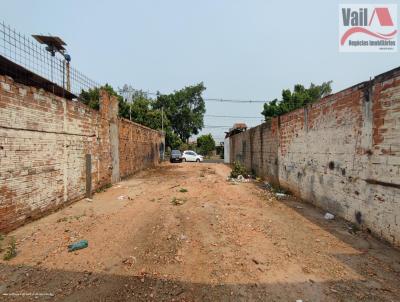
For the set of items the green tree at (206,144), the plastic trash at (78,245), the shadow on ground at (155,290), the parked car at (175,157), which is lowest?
the shadow on ground at (155,290)

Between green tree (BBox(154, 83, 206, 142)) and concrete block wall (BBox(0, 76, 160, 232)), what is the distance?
31198mm

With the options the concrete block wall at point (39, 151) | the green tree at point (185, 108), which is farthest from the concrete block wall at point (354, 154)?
the green tree at point (185, 108)

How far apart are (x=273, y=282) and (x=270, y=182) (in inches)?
308

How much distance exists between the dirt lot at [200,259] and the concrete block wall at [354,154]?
44cm

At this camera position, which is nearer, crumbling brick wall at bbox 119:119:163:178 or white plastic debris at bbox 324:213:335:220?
white plastic debris at bbox 324:213:335:220

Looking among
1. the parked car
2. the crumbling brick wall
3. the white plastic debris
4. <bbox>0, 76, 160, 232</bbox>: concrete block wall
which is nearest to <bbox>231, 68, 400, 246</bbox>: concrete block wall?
the white plastic debris

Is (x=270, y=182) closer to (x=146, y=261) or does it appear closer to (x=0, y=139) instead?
(x=146, y=261)

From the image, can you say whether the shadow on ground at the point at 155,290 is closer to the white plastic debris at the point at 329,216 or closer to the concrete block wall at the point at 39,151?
the concrete block wall at the point at 39,151

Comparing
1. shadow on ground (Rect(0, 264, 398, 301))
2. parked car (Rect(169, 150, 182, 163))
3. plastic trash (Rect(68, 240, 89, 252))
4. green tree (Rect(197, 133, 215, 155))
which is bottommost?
shadow on ground (Rect(0, 264, 398, 301))

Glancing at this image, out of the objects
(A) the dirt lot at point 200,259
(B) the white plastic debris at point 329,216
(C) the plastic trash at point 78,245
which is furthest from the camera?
(B) the white plastic debris at point 329,216

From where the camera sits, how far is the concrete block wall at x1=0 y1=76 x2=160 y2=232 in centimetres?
450

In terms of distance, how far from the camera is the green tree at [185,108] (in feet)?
129

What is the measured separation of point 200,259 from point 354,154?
371 cm

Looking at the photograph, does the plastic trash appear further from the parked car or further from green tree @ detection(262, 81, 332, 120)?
green tree @ detection(262, 81, 332, 120)
